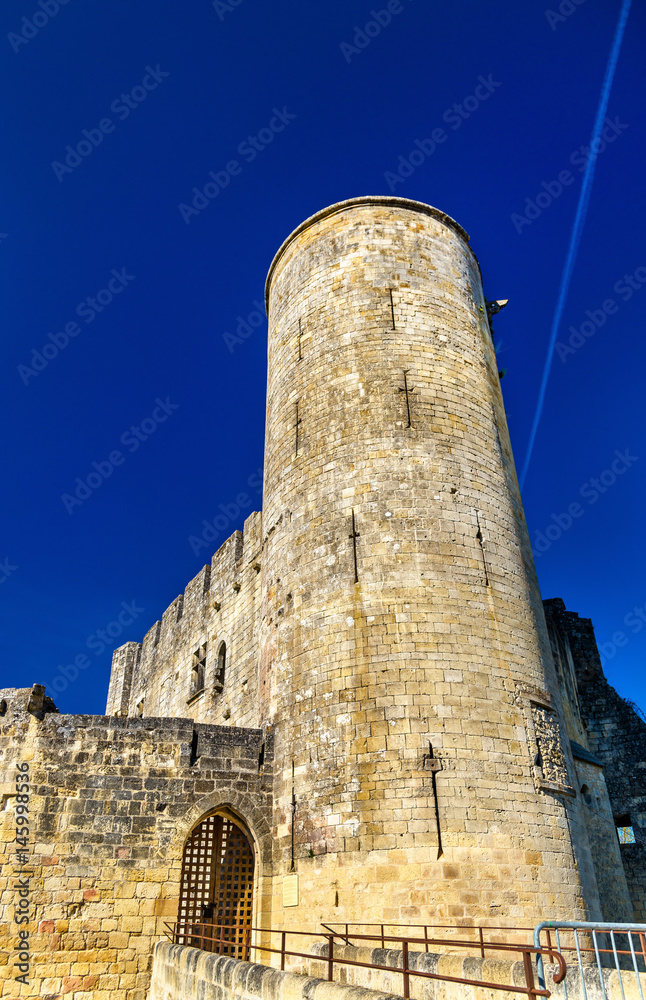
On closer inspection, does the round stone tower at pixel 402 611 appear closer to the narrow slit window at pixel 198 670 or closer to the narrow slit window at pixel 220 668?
the narrow slit window at pixel 220 668

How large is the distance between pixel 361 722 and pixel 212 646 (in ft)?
29.6

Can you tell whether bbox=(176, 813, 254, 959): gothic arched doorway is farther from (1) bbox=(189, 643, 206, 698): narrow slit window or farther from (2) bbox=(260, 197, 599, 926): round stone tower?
(1) bbox=(189, 643, 206, 698): narrow slit window

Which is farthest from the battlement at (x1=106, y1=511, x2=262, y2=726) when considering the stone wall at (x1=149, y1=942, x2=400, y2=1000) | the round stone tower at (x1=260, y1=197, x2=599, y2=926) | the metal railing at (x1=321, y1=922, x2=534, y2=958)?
the metal railing at (x1=321, y1=922, x2=534, y2=958)

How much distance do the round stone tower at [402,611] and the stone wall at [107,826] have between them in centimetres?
85

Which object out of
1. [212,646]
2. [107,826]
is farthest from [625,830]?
[107,826]

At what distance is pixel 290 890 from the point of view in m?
9.21

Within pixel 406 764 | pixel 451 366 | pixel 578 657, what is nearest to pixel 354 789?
pixel 406 764

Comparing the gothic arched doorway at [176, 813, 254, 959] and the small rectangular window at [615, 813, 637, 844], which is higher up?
the small rectangular window at [615, 813, 637, 844]

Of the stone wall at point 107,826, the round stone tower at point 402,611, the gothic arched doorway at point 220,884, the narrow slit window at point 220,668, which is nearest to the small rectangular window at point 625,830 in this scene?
the round stone tower at point 402,611

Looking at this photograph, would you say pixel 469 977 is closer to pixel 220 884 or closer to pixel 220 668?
pixel 220 884

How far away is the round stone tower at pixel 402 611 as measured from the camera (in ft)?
28.1

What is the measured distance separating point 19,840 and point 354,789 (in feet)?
13.7

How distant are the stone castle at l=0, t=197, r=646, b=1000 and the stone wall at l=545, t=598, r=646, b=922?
1.04 meters

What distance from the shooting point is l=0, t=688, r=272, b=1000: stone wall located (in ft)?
28.7
